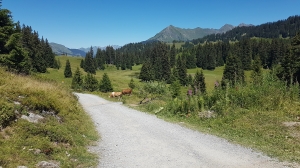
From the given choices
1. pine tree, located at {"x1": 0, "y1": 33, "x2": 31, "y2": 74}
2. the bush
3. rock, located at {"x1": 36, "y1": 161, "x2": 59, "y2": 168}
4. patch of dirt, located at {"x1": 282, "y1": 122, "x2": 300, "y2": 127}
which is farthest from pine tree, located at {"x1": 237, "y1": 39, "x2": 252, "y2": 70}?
rock, located at {"x1": 36, "y1": 161, "x2": 59, "y2": 168}

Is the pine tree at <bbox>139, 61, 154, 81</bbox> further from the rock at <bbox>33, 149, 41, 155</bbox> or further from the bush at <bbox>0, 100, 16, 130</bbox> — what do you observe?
the rock at <bbox>33, 149, 41, 155</bbox>

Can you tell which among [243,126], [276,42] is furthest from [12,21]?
[276,42]

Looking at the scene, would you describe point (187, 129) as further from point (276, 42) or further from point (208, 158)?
point (276, 42)

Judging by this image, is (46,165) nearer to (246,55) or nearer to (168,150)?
(168,150)

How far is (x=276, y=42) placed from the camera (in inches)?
5846

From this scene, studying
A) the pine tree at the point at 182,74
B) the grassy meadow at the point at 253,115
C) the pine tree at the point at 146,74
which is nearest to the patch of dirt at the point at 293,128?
the grassy meadow at the point at 253,115

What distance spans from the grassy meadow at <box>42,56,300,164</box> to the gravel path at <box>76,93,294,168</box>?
92 cm

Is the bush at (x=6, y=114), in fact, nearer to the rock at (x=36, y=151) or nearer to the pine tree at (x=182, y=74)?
the rock at (x=36, y=151)

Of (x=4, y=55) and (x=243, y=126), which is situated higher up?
(x=4, y=55)

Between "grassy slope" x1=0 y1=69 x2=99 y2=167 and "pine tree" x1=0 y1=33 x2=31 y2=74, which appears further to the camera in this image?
"pine tree" x1=0 y1=33 x2=31 y2=74

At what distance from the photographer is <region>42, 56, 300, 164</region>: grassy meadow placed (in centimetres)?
939

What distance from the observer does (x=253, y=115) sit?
1265cm

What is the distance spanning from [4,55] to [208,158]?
119 ft

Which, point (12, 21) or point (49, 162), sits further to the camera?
point (12, 21)
